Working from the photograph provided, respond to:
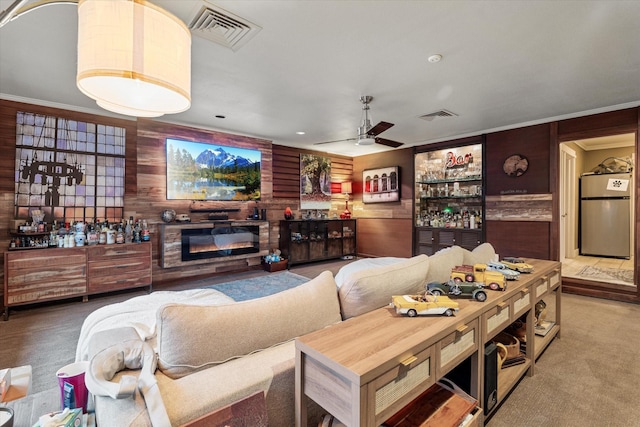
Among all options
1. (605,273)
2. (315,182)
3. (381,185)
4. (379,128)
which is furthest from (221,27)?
(605,273)

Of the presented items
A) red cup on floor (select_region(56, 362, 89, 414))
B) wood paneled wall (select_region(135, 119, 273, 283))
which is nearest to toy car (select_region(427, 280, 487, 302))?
red cup on floor (select_region(56, 362, 89, 414))

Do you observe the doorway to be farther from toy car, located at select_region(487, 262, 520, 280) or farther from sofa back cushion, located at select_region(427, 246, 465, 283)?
sofa back cushion, located at select_region(427, 246, 465, 283)

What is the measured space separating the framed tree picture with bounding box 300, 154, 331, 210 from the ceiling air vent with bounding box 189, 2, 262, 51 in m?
4.20

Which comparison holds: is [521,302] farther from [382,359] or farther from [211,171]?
[211,171]

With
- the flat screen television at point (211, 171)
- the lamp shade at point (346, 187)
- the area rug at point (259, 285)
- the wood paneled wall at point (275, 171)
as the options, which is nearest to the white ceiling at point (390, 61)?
the wood paneled wall at point (275, 171)

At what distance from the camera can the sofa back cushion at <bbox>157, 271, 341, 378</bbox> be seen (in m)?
1.03

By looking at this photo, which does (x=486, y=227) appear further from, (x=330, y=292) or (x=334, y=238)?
(x=330, y=292)

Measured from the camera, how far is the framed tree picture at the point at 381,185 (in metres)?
6.70

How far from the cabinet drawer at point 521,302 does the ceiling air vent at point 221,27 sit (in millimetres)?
2782

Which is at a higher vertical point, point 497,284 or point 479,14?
point 479,14

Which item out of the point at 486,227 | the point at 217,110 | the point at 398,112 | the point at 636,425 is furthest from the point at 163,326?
the point at 486,227

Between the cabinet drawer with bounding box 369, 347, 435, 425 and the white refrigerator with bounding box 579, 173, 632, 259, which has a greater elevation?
the white refrigerator with bounding box 579, 173, 632, 259

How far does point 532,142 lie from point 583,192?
3042 mm

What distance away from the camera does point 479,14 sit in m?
2.16
